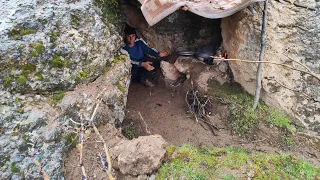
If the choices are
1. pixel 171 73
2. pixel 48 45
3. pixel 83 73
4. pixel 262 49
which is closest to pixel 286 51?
pixel 262 49

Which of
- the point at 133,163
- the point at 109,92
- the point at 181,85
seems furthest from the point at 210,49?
the point at 133,163

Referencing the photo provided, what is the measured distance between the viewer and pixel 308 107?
477 centimetres

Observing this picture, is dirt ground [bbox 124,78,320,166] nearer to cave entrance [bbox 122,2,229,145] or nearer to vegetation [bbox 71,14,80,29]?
cave entrance [bbox 122,2,229,145]

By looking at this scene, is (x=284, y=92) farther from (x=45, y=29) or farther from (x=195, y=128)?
(x=45, y=29)

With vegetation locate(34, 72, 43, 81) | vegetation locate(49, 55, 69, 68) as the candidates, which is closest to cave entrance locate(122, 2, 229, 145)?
vegetation locate(49, 55, 69, 68)

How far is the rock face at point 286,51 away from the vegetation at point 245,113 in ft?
0.50

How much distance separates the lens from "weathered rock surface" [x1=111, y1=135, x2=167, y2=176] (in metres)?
3.73

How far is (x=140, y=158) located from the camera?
372 centimetres

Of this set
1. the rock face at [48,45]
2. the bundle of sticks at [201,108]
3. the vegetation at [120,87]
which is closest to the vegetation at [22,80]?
the rock face at [48,45]

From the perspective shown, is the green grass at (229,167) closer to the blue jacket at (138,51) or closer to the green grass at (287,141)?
the green grass at (287,141)

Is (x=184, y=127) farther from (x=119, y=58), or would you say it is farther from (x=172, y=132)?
(x=119, y=58)

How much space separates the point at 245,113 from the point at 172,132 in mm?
1402

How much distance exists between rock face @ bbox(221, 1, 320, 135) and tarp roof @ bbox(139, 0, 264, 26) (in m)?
0.54

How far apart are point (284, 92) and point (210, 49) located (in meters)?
2.09
